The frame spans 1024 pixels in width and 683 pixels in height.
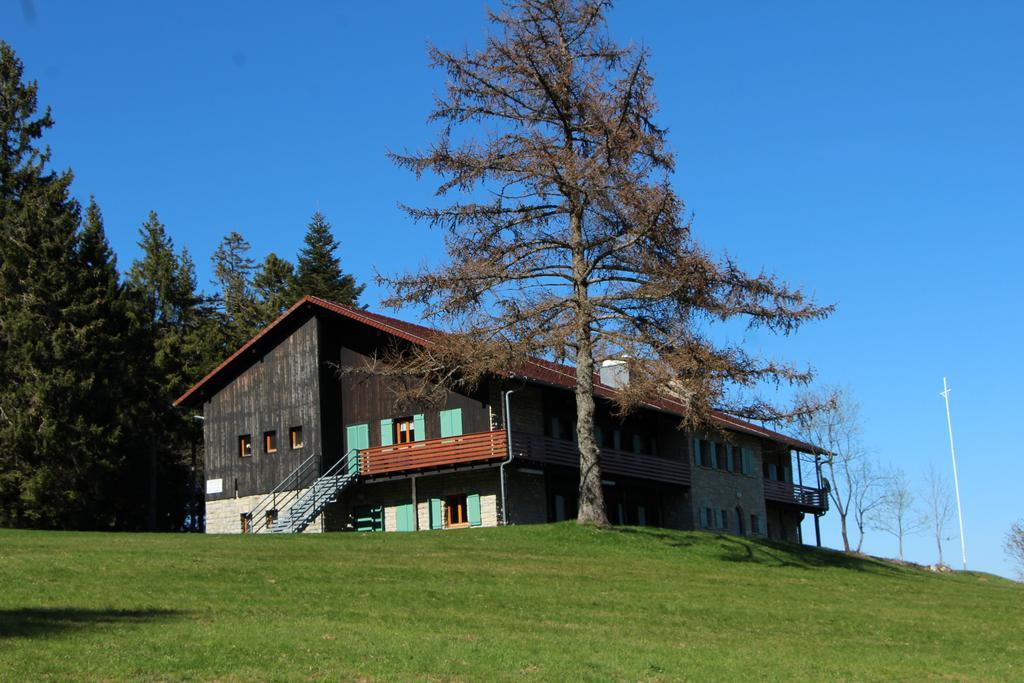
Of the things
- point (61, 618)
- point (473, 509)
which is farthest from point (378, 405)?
point (61, 618)

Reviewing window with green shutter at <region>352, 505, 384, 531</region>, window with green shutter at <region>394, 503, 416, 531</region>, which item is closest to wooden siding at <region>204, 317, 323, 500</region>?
window with green shutter at <region>352, 505, 384, 531</region>

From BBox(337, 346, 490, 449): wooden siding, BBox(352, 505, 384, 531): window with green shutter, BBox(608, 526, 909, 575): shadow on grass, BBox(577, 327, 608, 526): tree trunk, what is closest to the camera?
BBox(608, 526, 909, 575): shadow on grass

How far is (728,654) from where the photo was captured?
18.2m

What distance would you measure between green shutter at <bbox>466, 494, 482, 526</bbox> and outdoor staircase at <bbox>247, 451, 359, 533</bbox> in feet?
13.8

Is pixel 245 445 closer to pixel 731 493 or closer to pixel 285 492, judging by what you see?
pixel 285 492

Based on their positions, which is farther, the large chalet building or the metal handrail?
the metal handrail

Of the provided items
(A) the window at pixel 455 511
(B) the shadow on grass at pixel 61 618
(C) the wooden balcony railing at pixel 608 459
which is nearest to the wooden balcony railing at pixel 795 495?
(C) the wooden balcony railing at pixel 608 459

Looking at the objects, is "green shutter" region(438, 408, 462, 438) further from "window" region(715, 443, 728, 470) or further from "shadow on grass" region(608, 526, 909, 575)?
"window" region(715, 443, 728, 470)

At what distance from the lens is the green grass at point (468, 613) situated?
15305 millimetres

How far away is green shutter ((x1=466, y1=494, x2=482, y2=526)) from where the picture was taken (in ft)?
127

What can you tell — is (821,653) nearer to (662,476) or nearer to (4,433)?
(662,476)

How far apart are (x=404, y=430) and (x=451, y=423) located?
2.21 meters

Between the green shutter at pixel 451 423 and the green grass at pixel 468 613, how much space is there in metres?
6.13

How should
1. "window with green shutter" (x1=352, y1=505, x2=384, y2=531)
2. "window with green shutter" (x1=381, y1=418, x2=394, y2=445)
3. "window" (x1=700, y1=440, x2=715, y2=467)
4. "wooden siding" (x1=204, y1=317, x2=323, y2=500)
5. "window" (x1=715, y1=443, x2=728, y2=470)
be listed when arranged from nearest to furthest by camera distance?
"window with green shutter" (x1=381, y1=418, x2=394, y2=445) → "window with green shutter" (x1=352, y1=505, x2=384, y2=531) → "wooden siding" (x1=204, y1=317, x2=323, y2=500) → "window" (x1=700, y1=440, x2=715, y2=467) → "window" (x1=715, y1=443, x2=728, y2=470)
